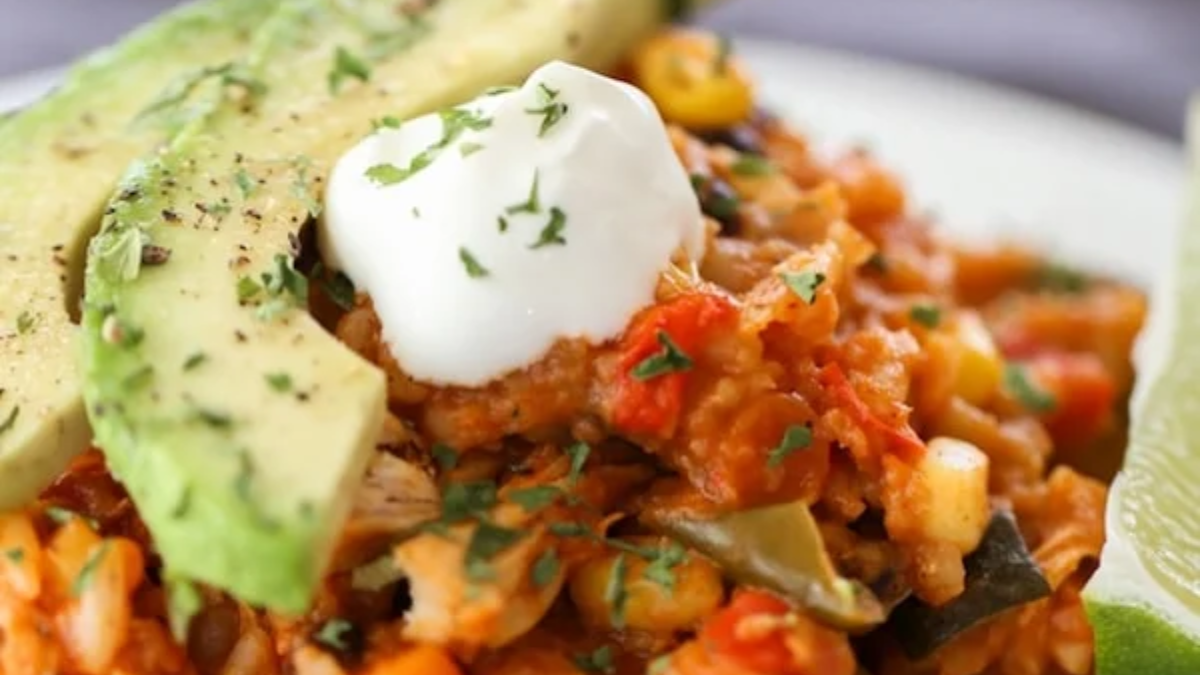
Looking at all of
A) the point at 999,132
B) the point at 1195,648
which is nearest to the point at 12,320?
the point at 1195,648

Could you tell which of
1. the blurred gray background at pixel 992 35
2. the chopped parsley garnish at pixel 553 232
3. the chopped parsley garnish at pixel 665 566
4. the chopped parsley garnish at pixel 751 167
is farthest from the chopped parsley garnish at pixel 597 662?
the blurred gray background at pixel 992 35

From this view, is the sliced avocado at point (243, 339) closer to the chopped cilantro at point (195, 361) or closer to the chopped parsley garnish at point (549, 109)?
the chopped cilantro at point (195, 361)

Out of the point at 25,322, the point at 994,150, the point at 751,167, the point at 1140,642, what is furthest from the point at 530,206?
the point at 994,150

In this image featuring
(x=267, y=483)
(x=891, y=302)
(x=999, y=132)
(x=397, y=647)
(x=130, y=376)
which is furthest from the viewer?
(x=999, y=132)

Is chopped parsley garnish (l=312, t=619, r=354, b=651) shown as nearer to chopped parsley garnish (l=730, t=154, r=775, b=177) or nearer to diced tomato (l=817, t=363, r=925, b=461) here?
diced tomato (l=817, t=363, r=925, b=461)

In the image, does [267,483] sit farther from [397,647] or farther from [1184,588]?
[1184,588]

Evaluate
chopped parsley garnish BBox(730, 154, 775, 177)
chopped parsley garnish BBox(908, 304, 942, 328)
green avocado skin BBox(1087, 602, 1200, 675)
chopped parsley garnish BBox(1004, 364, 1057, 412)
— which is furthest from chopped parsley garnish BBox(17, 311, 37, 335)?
chopped parsley garnish BBox(1004, 364, 1057, 412)
